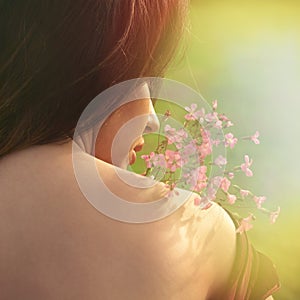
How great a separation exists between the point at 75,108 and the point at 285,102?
2.18 metres

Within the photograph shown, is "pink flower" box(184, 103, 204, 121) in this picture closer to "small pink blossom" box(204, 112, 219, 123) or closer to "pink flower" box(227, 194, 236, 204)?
"small pink blossom" box(204, 112, 219, 123)

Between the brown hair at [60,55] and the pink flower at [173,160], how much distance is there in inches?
7.1

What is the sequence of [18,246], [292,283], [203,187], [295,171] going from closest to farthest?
[18,246] < [203,187] < [292,283] < [295,171]

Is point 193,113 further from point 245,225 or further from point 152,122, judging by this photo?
point 245,225

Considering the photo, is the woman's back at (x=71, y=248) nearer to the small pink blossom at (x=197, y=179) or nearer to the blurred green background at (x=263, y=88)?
the small pink blossom at (x=197, y=179)

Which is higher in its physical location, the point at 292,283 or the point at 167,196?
the point at 167,196

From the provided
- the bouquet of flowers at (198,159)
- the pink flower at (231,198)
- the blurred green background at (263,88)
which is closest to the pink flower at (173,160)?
the bouquet of flowers at (198,159)

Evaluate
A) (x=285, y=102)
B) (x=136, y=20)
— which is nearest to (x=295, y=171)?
(x=285, y=102)

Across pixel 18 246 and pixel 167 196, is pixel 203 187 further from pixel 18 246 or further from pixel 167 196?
pixel 18 246

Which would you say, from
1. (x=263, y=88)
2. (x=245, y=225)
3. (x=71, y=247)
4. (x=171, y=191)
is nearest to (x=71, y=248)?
(x=71, y=247)

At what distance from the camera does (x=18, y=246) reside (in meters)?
0.97

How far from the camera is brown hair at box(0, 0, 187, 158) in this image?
1006 millimetres

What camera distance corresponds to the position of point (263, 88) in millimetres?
3113

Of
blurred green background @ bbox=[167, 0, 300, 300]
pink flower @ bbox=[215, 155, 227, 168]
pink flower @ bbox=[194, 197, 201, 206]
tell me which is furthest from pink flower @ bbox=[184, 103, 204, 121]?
blurred green background @ bbox=[167, 0, 300, 300]
